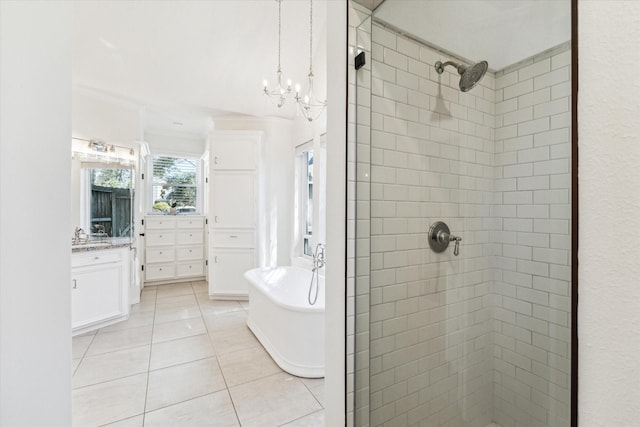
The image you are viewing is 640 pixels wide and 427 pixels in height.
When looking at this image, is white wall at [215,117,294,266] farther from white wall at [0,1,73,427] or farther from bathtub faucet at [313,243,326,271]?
white wall at [0,1,73,427]

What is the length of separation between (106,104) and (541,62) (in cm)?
446

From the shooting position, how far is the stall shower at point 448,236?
124cm

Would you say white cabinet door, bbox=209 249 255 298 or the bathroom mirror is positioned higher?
the bathroom mirror

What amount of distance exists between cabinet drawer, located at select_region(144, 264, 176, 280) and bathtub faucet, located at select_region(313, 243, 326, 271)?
3072mm

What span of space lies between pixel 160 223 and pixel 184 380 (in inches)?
130

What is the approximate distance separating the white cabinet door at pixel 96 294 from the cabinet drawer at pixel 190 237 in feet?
5.65

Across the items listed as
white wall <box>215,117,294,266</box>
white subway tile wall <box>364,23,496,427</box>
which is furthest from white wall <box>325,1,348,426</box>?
white wall <box>215,117,294,266</box>

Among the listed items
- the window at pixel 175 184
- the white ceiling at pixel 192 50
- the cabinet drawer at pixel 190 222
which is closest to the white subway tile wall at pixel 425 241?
the white ceiling at pixel 192 50

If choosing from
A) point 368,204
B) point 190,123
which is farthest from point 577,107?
point 190,123

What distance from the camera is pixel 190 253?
4996mm

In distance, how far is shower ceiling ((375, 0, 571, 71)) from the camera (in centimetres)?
125

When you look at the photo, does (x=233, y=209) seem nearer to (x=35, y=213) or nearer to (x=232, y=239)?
(x=232, y=239)

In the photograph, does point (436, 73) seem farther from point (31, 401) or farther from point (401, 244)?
point (31, 401)

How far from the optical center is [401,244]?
4.42 feet
